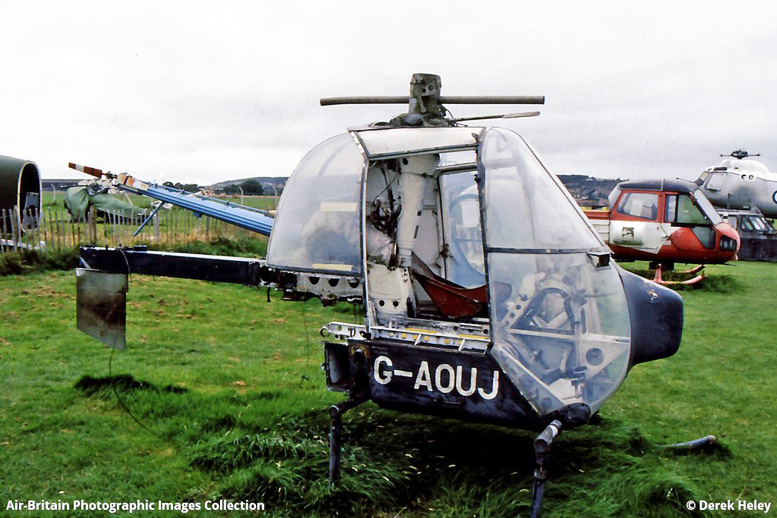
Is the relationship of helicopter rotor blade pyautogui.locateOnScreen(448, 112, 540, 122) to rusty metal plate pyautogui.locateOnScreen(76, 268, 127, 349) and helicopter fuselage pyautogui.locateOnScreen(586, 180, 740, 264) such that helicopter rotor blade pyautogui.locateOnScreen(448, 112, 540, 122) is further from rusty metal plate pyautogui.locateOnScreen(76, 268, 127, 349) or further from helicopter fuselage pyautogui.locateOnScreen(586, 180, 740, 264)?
helicopter fuselage pyautogui.locateOnScreen(586, 180, 740, 264)

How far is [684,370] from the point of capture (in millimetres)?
7676

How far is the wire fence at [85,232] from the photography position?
13.1m

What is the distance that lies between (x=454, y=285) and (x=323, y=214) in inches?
55.6

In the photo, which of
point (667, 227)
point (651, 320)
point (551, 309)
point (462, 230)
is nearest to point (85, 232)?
point (462, 230)

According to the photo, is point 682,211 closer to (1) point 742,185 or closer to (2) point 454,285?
(1) point 742,185

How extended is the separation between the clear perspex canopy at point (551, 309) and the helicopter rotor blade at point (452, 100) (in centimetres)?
90

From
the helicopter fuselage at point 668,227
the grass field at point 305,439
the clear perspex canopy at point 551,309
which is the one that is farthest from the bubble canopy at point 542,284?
the helicopter fuselage at point 668,227

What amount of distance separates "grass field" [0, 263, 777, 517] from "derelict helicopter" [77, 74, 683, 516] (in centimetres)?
54

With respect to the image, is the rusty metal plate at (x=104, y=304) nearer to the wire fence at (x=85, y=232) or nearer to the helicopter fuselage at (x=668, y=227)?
the wire fence at (x=85, y=232)

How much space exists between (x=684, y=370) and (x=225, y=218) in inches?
281

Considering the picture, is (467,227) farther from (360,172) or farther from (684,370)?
(684,370)

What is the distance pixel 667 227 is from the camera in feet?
45.5

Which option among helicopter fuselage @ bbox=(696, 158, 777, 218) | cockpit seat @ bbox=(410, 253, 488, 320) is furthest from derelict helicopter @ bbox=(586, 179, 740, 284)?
cockpit seat @ bbox=(410, 253, 488, 320)

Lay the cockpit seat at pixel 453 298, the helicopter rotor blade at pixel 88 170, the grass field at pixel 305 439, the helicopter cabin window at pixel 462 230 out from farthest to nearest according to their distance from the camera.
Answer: the helicopter rotor blade at pixel 88 170
the helicopter cabin window at pixel 462 230
the cockpit seat at pixel 453 298
the grass field at pixel 305 439
